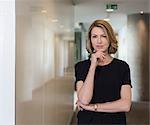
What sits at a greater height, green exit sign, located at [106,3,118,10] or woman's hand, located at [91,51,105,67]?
green exit sign, located at [106,3,118,10]

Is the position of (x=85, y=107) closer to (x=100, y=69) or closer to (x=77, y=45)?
(x=100, y=69)

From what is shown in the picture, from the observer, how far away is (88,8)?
680 cm

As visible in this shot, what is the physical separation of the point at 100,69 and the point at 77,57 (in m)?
5.57

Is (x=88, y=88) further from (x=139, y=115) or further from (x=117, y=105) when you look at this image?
(x=139, y=115)

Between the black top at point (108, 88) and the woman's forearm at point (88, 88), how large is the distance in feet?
0.12

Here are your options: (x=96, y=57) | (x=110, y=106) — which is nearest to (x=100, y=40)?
(x=96, y=57)

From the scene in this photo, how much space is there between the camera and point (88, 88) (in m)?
Answer: 1.38

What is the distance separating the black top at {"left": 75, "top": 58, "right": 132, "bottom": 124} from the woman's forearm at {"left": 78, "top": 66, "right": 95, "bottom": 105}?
4cm

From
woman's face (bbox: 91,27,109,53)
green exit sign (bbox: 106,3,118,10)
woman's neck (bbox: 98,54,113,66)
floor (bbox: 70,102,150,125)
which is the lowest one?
floor (bbox: 70,102,150,125)

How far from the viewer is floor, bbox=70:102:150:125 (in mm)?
5895
